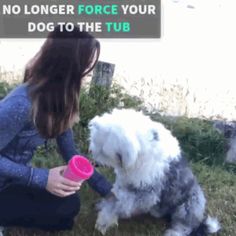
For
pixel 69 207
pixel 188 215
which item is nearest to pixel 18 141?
pixel 69 207

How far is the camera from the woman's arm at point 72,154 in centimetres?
344

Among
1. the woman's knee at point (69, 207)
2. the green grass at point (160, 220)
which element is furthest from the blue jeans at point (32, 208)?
the green grass at point (160, 220)

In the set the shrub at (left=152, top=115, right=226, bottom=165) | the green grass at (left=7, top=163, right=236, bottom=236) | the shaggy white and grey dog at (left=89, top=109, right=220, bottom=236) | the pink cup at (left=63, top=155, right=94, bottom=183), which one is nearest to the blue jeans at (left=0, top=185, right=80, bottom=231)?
the green grass at (left=7, top=163, right=236, bottom=236)

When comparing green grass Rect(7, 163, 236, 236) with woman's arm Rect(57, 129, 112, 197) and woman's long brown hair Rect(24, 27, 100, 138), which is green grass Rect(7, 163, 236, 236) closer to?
woman's arm Rect(57, 129, 112, 197)

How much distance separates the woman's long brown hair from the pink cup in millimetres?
275

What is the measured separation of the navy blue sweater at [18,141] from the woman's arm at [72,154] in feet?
0.84

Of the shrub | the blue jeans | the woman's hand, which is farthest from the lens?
the shrub

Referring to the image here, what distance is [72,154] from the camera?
11.5ft

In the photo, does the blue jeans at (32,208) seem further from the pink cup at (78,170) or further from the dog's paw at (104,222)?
the pink cup at (78,170)

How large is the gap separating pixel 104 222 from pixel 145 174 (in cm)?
44

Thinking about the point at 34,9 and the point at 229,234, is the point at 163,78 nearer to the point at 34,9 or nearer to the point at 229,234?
the point at 34,9

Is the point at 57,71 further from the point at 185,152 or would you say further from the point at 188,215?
the point at 185,152

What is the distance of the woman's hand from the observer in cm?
298

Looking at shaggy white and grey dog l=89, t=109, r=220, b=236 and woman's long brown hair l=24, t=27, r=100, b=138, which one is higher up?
woman's long brown hair l=24, t=27, r=100, b=138
